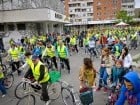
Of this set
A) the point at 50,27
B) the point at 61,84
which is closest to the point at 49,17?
the point at 50,27

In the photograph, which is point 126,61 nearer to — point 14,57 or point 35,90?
point 35,90

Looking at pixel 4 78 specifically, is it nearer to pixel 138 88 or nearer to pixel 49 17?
pixel 138 88

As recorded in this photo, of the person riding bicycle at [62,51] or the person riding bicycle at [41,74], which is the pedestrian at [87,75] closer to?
the person riding bicycle at [41,74]

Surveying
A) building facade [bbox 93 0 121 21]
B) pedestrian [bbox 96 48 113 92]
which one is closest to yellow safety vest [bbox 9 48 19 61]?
pedestrian [bbox 96 48 113 92]

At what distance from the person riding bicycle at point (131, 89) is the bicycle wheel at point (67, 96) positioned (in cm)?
454

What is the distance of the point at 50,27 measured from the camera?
229ft

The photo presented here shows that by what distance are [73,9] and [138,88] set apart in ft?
409

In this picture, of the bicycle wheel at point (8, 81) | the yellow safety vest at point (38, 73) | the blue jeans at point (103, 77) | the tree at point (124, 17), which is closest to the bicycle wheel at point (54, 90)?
the yellow safety vest at point (38, 73)

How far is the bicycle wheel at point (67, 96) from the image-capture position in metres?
10.2

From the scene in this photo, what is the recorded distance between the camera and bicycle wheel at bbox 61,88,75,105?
33.5 feet

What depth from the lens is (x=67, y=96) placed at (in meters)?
10.4

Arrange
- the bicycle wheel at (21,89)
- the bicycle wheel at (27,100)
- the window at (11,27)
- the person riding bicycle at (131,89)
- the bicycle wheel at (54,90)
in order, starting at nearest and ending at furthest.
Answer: the person riding bicycle at (131,89) → the bicycle wheel at (27,100) → the bicycle wheel at (54,90) → the bicycle wheel at (21,89) → the window at (11,27)

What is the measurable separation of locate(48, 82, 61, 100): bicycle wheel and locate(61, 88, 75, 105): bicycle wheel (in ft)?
1.01

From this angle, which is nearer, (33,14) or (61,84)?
(61,84)
